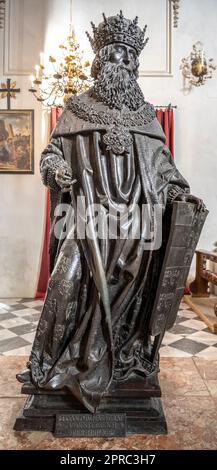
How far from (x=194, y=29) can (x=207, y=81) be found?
96 centimetres

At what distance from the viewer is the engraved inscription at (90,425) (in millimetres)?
1707

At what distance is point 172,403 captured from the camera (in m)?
2.07

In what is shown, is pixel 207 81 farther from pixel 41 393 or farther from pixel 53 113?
pixel 41 393

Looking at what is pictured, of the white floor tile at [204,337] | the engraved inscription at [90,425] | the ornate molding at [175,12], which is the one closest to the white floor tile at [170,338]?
the white floor tile at [204,337]

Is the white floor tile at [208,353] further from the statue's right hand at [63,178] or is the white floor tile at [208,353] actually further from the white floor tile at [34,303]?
the white floor tile at [34,303]

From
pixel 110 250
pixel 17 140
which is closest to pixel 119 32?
pixel 110 250

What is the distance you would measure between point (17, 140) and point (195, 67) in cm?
339

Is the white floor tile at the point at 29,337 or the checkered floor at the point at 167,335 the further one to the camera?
the white floor tile at the point at 29,337

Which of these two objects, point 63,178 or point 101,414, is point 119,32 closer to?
point 63,178

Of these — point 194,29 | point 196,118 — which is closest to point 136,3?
point 194,29

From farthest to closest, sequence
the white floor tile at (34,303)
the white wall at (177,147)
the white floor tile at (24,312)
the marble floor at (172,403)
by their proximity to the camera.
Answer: the white wall at (177,147) → the white floor tile at (34,303) → the white floor tile at (24,312) → the marble floor at (172,403)

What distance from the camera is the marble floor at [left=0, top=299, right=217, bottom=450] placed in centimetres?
165
